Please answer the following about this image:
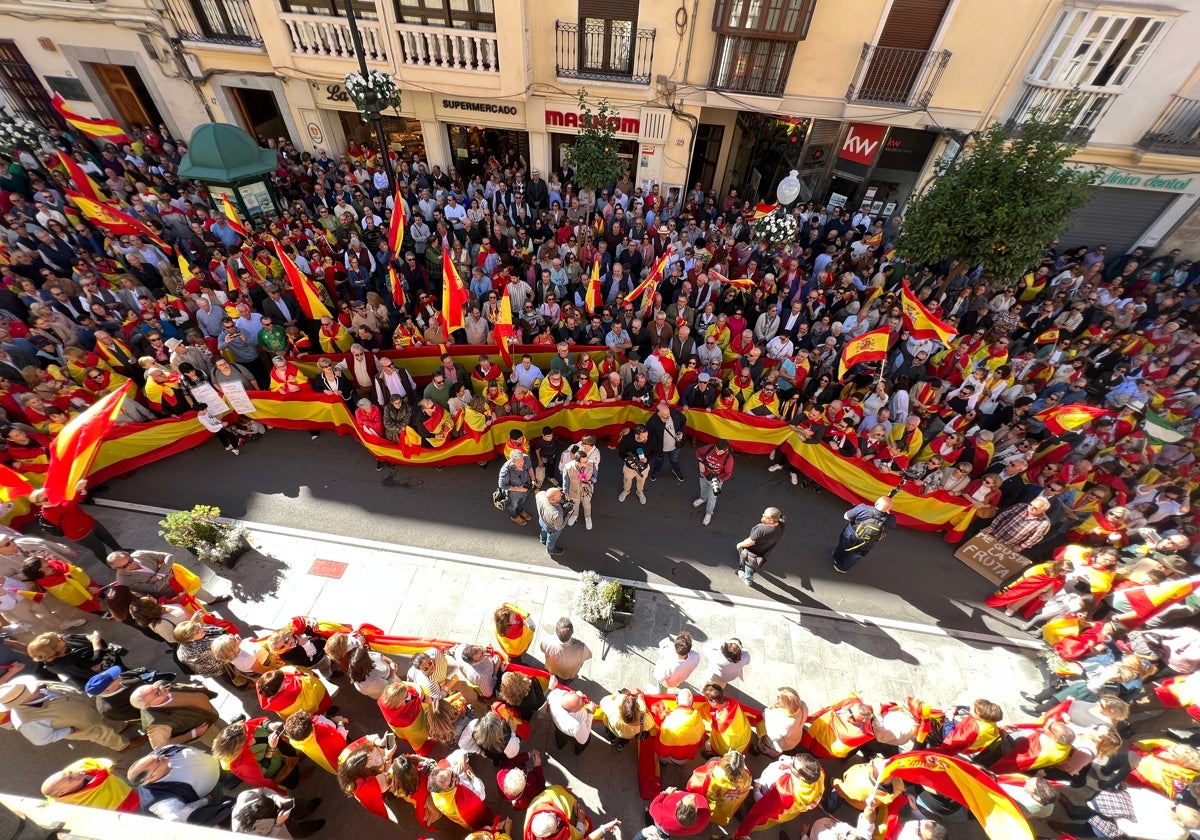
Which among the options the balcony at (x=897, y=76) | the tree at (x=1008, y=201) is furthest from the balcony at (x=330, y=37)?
the tree at (x=1008, y=201)

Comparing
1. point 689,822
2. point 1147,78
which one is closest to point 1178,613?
point 689,822

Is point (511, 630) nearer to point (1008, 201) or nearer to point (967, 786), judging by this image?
point (967, 786)

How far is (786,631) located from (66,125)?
27495 millimetres

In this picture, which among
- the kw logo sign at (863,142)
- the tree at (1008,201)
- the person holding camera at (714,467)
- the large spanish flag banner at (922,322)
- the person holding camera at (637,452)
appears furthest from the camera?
the kw logo sign at (863,142)

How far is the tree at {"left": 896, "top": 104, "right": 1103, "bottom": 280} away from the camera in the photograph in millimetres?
9781

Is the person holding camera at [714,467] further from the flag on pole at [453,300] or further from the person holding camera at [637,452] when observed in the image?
the flag on pole at [453,300]

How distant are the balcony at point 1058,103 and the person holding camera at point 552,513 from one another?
622 inches

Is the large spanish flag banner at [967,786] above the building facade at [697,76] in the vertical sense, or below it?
below

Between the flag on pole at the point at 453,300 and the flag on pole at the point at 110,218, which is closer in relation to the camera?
the flag on pole at the point at 453,300

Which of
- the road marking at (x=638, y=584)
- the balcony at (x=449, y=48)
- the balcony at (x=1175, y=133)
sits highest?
the balcony at (x=449, y=48)

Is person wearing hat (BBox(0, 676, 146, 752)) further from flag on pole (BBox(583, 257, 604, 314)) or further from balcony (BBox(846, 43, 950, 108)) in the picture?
balcony (BBox(846, 43, 950, 108))

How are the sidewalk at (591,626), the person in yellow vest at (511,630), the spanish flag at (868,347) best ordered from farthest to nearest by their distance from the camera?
the spanish flag at (868,347)
the sidewalk at (591,626)
the person in yellow vest at (511,630)

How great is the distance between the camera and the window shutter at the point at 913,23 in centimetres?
1270

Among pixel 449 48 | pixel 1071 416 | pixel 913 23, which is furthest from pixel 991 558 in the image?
pixel 449 48
